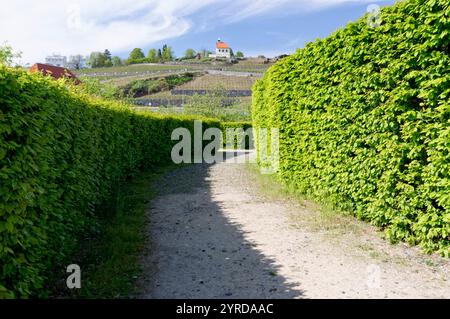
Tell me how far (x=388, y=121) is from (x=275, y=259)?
9.83 feet

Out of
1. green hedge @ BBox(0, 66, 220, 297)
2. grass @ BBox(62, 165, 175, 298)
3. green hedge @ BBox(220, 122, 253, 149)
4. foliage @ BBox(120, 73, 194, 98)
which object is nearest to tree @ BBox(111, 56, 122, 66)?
foliage @ BBox(120, 73, 194, 98)

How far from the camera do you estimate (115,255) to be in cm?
553

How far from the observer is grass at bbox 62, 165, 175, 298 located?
4.56 meters

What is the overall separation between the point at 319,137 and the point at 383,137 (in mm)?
2242

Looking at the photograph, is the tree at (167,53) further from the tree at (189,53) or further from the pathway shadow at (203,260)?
the pathway shadow at (203,260)

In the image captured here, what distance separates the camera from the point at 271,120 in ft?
39.4

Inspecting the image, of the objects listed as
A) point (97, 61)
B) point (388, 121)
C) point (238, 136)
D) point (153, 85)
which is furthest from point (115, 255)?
point (97, 61)

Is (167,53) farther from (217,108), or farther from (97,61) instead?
(217,108)

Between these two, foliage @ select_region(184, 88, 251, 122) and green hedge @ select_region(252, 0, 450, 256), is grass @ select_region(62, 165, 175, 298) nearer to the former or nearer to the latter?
green hedge @ select_region(252, 0, 450, 256)

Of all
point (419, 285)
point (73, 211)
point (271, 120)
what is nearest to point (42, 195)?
point (73, 211)

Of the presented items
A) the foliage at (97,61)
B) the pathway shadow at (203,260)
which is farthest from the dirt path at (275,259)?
the foliage at (97,61)

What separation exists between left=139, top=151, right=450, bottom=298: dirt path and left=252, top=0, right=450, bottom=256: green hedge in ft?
1.80

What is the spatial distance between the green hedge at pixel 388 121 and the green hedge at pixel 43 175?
16.5 feet
